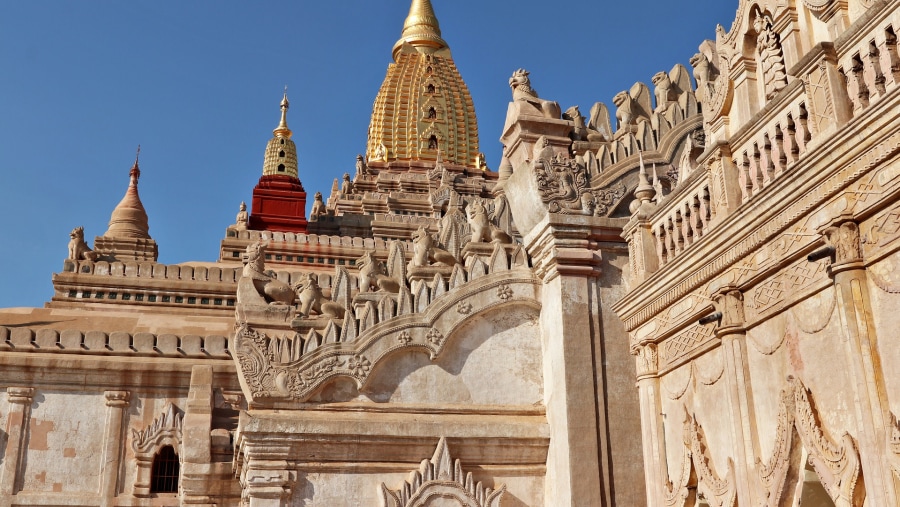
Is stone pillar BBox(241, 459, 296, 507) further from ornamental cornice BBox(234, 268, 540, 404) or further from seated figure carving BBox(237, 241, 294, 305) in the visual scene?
seated figure carving BBox(237, 241, 294, 305)

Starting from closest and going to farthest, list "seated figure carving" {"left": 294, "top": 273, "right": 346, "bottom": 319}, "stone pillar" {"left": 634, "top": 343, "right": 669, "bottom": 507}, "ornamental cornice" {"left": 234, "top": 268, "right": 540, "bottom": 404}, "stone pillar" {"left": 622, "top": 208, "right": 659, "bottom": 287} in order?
"stone pillar" {"left": 634, "top": 343, "right": 669, "bottom": 507} → "stone pillar" {"left": 622, "top": 208, "right": 659, "bottom": 287} → "ornamental cornice" {"left": 234, "top": 268, "right": 540, "bottom": 404} → "seated figure carving" {"left": 294, "top": 273, "right": 346, "bottom": 319}

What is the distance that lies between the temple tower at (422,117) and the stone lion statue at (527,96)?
1277 inches

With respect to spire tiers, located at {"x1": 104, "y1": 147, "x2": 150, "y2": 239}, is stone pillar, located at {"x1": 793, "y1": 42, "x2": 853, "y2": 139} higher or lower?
lower

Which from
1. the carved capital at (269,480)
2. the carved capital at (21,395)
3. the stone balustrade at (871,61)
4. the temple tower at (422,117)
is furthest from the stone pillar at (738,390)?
the temple tower at (422,117)

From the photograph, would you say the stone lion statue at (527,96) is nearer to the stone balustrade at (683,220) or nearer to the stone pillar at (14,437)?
the stone balustrade at (683,220)

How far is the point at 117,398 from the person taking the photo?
19.1 metres

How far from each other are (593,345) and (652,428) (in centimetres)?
157

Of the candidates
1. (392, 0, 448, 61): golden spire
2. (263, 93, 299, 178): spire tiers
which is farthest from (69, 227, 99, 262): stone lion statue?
(392, 0, 448, 61): golden spire

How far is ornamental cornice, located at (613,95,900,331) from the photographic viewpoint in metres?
6.70

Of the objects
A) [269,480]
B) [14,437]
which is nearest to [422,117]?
[14,437]

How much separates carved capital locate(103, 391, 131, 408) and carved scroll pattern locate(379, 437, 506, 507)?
9449 mm

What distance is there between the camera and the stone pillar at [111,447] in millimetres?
18688

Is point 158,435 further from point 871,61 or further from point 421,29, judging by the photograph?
point 421,29

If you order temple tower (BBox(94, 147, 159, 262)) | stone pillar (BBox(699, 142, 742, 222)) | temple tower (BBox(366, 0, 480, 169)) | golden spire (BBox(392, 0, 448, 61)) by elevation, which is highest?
golden spire (BBox(392, 0, 448, 61))
